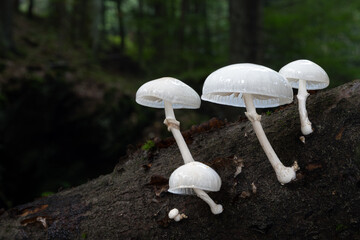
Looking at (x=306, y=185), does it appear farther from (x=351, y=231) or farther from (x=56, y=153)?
(x=56, y=153)

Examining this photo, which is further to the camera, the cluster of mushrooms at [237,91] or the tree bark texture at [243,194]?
the tree bark texture at [243,194]

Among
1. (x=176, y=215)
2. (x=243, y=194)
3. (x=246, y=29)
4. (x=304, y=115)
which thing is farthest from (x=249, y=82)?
(x=246, y=29)

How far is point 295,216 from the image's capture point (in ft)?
6.92

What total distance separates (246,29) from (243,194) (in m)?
5.57

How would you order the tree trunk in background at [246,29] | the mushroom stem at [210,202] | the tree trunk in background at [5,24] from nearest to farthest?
1. the mushroom stem at [210,202]
2. the tree trunk in background at [246,29]
3. the tree trunk in background at [5,24]

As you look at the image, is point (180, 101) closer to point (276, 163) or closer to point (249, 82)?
point (249, 82)

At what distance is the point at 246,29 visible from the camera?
7.00 metres

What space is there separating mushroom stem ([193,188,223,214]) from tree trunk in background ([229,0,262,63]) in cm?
543

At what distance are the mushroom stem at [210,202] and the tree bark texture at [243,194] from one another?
67 mm

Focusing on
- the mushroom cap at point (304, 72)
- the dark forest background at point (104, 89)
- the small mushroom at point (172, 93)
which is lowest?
the dark forest background at point (104, 89)

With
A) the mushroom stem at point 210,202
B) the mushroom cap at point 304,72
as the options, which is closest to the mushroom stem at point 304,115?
the mushroom cap at point 304,72

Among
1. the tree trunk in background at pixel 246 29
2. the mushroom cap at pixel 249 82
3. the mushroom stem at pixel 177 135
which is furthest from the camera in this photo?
the tree trunk in background at pixel 246 29

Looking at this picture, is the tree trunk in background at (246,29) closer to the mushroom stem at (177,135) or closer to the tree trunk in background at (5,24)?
the mushroom stem at (177,135)

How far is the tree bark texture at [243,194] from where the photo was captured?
208 centimetres
